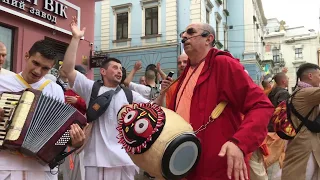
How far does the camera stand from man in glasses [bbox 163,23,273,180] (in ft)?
7.03

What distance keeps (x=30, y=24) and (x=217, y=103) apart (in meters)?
8.94

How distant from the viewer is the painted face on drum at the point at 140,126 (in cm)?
214

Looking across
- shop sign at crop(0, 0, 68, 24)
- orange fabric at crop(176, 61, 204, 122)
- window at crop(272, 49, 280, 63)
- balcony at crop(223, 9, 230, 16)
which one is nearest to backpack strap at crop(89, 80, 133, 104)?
orange fabric at crop(176, 61, 204, 122)

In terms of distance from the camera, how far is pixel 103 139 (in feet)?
13.4

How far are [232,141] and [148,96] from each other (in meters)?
3.71

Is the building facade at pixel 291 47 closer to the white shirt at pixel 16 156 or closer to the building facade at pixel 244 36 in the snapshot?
the building facade at pixel 244 36

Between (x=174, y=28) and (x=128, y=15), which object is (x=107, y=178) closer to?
(x=174, y=28)

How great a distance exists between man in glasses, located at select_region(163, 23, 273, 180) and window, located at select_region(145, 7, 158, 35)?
18756 millimetres

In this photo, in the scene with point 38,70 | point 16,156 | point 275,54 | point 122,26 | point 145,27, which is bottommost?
point 16,156

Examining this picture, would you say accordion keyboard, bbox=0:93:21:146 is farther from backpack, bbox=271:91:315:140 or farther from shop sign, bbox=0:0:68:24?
shop sign, bbox=0:0:68:24

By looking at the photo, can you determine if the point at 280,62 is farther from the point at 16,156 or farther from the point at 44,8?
the point at 16,156

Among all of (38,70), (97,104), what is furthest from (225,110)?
(97,104)

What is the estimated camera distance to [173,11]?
20609 millimetres

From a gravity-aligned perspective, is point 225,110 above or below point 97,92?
below
